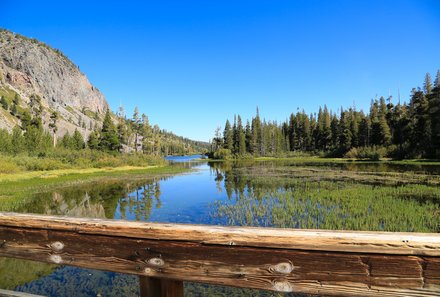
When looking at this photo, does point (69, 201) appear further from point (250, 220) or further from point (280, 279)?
point (280, 279)

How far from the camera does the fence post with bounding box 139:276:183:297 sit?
63.1 inches

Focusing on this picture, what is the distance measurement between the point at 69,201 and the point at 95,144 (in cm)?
5903

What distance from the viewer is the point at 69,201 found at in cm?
1802

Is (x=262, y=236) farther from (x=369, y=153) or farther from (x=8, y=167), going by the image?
(x=369, y=153)

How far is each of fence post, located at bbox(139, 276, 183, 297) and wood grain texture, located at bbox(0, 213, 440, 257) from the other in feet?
1.03

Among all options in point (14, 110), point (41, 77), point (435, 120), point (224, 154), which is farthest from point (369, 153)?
point (41, 77)

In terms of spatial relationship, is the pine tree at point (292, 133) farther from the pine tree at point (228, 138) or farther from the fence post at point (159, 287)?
the fence post at point (159, 287)

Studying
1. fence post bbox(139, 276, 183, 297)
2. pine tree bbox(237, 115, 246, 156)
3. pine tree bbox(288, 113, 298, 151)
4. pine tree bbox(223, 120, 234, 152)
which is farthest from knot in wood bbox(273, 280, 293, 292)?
pine tree bbox(288, 113, 298, 151)

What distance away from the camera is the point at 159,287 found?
163 cm

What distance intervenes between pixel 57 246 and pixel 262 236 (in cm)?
134

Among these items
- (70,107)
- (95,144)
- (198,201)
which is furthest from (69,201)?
(70,107)

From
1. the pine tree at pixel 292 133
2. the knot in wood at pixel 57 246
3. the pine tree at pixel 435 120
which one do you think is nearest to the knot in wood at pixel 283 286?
the knot in wood at pixel 57 246

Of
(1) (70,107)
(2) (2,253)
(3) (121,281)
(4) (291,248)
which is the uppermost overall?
(1) (70,107)

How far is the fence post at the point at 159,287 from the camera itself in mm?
1602
